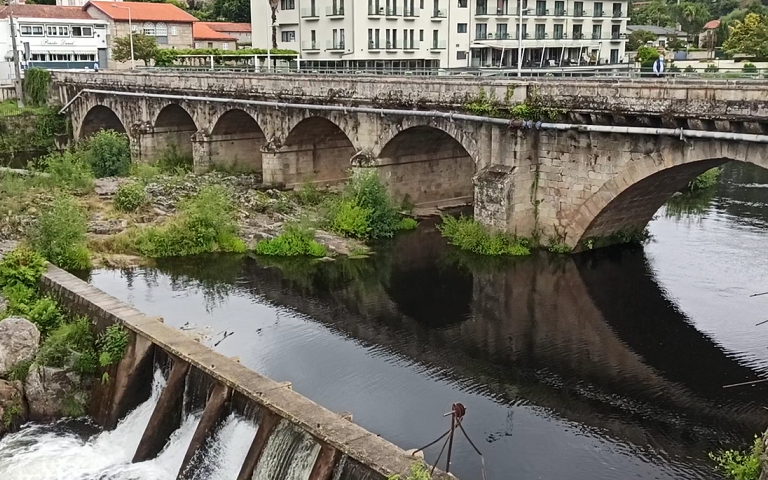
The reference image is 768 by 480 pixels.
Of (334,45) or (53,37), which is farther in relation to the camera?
(53,37)

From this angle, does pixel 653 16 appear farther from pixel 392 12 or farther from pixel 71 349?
pixel 71 349

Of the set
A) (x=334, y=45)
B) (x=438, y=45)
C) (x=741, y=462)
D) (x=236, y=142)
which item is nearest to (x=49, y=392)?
(x=741, y=462)

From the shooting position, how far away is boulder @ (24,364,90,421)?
19.9 m

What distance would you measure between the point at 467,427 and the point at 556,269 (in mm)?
12808

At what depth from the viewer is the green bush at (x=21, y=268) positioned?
24016 millimetres

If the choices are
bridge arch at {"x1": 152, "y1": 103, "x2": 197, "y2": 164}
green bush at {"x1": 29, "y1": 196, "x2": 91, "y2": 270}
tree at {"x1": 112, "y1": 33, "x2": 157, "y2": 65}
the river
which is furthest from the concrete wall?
tree at {"x1": 112, "y1": 33, "x2": 157, "y2": 65}

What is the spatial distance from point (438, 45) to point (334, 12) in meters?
9.11

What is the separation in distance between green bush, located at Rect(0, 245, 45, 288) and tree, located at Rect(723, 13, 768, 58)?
57.9m

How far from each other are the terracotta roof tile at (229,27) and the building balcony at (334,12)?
43.1m

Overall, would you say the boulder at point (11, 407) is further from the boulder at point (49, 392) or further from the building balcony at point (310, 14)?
the building balcony at point (310, 14)

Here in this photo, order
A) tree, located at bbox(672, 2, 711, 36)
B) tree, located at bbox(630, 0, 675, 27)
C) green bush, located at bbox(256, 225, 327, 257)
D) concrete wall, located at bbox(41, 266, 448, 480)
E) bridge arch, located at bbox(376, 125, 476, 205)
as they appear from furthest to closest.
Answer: tree, located at bbox(672, 2, 711, 36)
tree, located at bbox(630, 0, 675, 27)
bridge arch, located at bbox(376, 125, 476, 205)
green bush, located at bbox(256, 225, 327, 257)
concrete wall, located at bbox(41, 266, 448, 480)

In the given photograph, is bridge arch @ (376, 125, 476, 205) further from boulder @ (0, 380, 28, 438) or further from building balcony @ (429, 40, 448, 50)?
building balcony @ (429, 40, 448, 50)

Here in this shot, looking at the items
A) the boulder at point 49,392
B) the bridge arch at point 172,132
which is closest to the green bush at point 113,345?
the boulder at point 49,392

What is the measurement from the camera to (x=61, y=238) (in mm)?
28406
